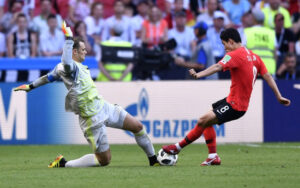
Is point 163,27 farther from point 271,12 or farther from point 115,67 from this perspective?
point 271,12

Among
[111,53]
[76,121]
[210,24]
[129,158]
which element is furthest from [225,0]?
[129,158]

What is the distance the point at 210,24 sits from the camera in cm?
1827

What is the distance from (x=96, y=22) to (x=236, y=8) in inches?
148

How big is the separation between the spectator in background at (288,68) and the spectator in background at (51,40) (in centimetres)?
525

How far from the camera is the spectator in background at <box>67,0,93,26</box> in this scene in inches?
747

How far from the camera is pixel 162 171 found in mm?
9406

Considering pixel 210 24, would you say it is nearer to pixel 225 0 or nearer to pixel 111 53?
pixel 225 0

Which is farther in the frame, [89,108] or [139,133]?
[139,133]

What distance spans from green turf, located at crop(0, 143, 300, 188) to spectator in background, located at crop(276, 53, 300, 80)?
3517mm

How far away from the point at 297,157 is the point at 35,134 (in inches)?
233

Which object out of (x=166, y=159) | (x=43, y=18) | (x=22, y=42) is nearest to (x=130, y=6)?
(x=43, y=18)

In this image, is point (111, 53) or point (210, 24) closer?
point (111, 53)

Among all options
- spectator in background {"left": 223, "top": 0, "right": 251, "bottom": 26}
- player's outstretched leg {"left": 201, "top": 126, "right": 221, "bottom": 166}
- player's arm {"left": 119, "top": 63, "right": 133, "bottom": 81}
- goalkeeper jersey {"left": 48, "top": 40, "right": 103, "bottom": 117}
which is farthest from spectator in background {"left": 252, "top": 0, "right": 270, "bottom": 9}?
goalkeeper jersey {"left": 48, "top": 40, "right": 103, "bottom": 117}

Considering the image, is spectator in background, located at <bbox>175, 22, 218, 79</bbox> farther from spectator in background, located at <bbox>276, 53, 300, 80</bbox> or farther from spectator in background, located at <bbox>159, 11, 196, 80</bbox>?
spectator in background, located at <bbox>276, 53, 300, 80</bbox>
